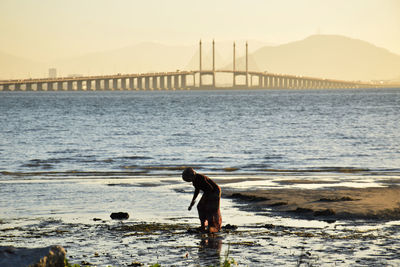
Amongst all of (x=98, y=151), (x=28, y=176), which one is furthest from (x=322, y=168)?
(x=98, y=151)

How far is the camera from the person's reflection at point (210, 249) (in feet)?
30.8

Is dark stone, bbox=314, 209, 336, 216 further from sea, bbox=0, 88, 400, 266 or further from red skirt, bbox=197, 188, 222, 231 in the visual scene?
red skirt, bbox=197, 188, 222, 231

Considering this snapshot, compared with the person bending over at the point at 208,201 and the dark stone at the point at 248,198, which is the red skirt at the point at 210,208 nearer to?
the person bending over at the point at 208,201

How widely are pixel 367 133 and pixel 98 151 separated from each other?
21359mm

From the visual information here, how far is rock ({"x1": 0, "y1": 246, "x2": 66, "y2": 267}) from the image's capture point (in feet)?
20.3

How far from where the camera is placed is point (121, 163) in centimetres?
2914

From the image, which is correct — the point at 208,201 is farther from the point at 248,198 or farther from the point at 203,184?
the point at 248,198

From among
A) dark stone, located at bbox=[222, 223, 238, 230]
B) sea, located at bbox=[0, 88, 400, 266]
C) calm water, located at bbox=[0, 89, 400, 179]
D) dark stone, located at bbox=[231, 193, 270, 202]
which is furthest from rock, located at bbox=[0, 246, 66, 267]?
calm water, located at bbox=[0, 89, 400, 179]

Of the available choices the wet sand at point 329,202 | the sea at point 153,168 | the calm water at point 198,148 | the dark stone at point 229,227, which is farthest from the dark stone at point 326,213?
the calm water at point 198,148

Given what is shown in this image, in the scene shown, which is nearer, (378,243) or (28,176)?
(378,243)

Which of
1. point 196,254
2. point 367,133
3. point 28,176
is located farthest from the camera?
point 367,133

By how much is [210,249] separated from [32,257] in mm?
4264

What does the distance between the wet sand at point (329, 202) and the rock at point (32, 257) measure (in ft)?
24.7

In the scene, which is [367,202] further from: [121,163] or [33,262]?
[121,163]
